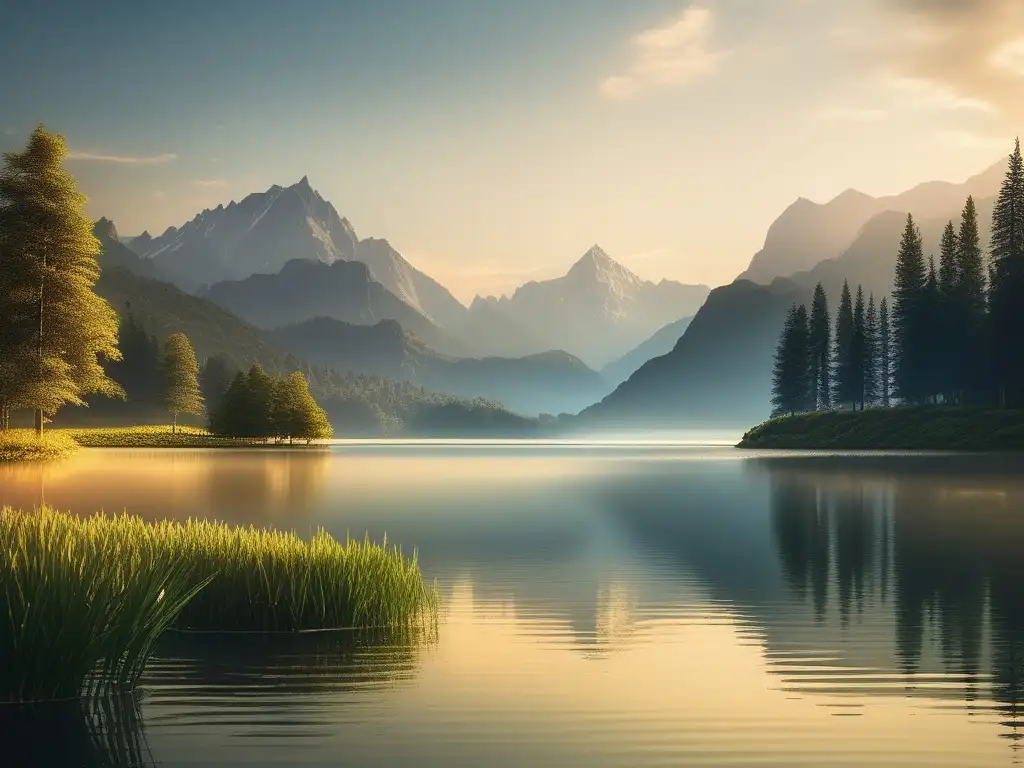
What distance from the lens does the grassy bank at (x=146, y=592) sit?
1262 cm

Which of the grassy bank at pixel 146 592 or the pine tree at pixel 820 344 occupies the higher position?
the pine tree at pixel 820 344

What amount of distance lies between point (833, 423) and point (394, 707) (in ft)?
450

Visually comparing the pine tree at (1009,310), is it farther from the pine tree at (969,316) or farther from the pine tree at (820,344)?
the pine tree at (820,344)

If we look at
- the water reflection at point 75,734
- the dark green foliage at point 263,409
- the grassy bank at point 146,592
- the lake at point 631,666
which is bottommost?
the lake at point 631,666

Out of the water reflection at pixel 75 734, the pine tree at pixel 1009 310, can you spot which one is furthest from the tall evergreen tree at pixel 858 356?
the water reflection at pixel 75 734

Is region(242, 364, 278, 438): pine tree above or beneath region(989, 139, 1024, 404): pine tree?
beneath

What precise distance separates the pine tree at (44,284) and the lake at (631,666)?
3175cm

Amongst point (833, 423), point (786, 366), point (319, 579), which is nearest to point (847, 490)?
point (319, 579)

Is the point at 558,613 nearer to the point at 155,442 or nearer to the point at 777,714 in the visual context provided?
the point at 777,714

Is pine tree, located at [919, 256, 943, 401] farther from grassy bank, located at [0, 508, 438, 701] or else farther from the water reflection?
the water reflection

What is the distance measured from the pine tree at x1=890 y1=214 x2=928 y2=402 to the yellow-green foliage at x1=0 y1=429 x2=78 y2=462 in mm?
101474

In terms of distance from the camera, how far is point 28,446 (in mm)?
68750

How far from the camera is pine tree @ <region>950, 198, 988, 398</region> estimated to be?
122 m

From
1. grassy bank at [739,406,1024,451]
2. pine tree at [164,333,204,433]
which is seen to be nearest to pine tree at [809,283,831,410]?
grassy bank at [739,406,1024,451]
